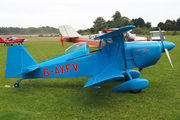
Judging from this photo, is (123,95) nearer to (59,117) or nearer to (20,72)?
(59,117)

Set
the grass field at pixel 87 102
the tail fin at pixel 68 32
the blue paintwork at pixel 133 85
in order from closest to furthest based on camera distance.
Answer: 1. the grass field at pixel 87 102
2. the blue paintwork at pixel 133 85
3. the tail fin at pixel 68 32

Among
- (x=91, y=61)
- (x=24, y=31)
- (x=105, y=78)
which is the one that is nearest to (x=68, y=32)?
(x=91, y=61)

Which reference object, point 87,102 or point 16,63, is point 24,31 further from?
point 87,102

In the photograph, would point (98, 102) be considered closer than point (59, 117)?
No

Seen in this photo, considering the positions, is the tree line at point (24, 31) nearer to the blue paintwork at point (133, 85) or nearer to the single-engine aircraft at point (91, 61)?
the single-engine aircraft at point (91, 61)

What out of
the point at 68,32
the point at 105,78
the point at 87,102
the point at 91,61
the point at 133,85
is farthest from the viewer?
the point at 68,32

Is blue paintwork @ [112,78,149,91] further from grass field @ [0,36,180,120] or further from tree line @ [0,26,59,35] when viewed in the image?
tree line @ [0,26,59,35]

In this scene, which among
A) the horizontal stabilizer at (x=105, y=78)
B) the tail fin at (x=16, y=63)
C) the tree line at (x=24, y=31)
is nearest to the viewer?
the horizontal stabilizer at (x=105, y=78)

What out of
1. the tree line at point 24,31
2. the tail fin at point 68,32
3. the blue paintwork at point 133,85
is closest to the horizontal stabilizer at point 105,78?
the blue paintwork at point 133,85

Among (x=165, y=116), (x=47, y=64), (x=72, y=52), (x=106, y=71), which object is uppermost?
(x=72, y=52)

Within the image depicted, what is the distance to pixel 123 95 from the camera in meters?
4.79

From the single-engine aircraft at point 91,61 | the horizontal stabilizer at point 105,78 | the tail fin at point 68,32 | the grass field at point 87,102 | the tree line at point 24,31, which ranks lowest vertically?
the grass field at point 87,102

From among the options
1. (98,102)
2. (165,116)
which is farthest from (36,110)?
(165,116)

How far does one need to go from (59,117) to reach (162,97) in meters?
3.20
